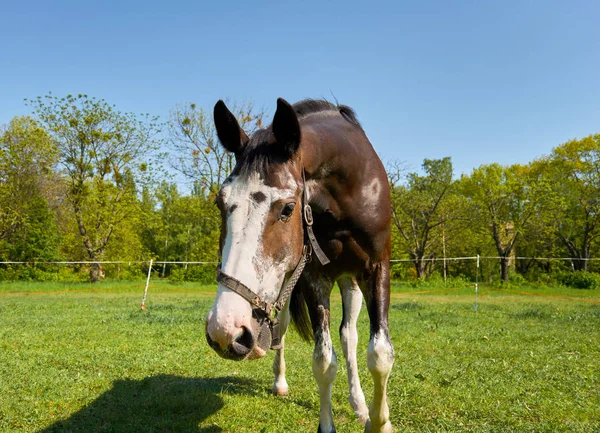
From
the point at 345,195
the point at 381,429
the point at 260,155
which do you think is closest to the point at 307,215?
the point at 260,155

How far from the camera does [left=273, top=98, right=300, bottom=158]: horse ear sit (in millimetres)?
2318

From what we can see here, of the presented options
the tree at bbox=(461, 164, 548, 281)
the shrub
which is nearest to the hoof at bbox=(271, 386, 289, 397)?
the shrub

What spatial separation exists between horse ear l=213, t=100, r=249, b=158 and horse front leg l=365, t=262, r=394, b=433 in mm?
1251

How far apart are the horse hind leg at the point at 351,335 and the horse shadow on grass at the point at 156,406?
3.82 feet

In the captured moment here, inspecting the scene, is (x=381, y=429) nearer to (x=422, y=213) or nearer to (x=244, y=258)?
(x=244, y=258)

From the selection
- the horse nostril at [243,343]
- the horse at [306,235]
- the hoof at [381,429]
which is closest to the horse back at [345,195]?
the horse at [306,235]

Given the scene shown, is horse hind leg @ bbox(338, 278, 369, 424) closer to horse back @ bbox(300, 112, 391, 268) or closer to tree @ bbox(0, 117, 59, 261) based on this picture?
horse back @ bbox(300, 112, 391, 268)

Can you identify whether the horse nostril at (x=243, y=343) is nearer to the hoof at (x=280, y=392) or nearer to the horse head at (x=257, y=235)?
the horse head at (x=257, y=235)

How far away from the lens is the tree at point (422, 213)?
32.9 m

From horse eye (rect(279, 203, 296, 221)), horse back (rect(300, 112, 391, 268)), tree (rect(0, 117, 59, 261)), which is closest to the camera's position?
horse eye (rect(279, 203, 296, 221))

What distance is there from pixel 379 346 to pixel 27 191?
31815mm

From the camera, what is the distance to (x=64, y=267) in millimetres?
31531

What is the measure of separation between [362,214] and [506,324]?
8.63 meters

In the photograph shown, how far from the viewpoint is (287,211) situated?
2.21 m
